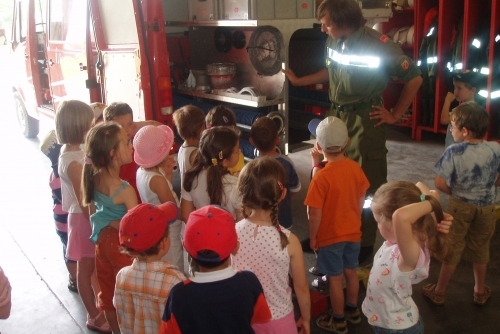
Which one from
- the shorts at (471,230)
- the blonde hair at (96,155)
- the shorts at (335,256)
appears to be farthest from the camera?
the shorts at (471,230)

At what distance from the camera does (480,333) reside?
2908 mm

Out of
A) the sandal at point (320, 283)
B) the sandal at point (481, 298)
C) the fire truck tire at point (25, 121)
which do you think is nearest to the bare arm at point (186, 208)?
the sandal at point (320, 283)

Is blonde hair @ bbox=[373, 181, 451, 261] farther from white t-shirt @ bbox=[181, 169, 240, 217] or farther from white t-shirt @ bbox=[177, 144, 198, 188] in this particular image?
white t-shirt @ bbox=[177, 144, 198, 188]

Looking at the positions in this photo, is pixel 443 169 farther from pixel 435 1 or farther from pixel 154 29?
pixel 435 1

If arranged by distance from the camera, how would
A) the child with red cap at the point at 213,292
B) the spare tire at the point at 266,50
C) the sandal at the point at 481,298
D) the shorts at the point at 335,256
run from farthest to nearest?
the spare tire at the point at 266,50 < the sandal at the point at 481,298 < the shorts at the point at 335,256 < the child with red cap at the point at 213,292

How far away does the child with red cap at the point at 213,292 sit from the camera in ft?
5.40

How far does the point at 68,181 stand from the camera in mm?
2887

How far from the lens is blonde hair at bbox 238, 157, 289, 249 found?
2.08m

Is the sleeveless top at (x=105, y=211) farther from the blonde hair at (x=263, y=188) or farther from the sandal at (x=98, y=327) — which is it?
the sandal at (x=98, y=327)

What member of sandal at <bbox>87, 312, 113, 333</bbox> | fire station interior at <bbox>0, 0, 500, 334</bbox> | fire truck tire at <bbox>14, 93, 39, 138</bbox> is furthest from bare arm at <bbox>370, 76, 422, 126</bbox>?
fire truck tire at <bbox>14, 93, 39, 138</bbox>

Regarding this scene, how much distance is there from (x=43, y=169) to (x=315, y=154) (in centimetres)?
474

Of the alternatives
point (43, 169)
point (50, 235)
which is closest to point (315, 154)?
point (50, 235)

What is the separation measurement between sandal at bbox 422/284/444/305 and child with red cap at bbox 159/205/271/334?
6.08ft

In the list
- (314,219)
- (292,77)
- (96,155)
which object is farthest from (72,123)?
(292,77)
